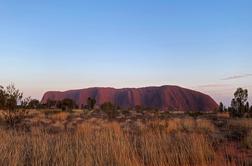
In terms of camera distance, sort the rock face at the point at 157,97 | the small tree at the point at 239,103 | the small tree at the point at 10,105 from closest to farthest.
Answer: the small tree at the point at 10,105 < the small tree at the point at 239,103 < the rock face at the point at 157,97

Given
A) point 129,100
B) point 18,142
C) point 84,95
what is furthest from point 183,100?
point 18,142

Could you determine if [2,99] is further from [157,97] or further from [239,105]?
[157,97]

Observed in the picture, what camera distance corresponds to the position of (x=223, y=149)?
10281 mm

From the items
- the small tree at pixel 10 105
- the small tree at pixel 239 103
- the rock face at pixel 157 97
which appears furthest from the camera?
the rock face at pixel 157 97

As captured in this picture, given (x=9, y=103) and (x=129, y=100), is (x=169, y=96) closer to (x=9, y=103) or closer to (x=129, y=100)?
(x=129, y=100)

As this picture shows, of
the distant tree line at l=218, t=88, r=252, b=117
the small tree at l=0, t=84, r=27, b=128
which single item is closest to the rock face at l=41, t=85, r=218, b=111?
the distant tree line at l=218, t=88, r=252, b=117

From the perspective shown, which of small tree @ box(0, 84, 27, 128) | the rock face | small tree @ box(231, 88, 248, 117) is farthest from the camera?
the rock face

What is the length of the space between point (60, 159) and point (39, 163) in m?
0.42

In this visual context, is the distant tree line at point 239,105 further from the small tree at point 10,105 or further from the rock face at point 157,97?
the rock face at point 157,97

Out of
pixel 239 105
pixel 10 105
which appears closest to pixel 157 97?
pixel 239 105

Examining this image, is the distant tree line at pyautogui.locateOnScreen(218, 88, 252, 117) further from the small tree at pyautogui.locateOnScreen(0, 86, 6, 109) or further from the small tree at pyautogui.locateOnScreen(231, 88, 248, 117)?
the small tree at pyautogui.locateOnScreen(0, 86, 6, 109)

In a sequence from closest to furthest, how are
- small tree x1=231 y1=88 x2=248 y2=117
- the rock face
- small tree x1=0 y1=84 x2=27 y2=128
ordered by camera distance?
small tree x1=0 y1=84 x2=27 y2=128 → small tree x1=231 y1=88 x2=248 y2=117 → the rock face

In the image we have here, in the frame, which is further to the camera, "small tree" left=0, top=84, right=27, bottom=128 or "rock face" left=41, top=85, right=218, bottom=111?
"rock face" left=41, top=85, right=218, bottom=111

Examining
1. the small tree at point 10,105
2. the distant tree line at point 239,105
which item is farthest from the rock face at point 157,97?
the small tree at point 10,105
